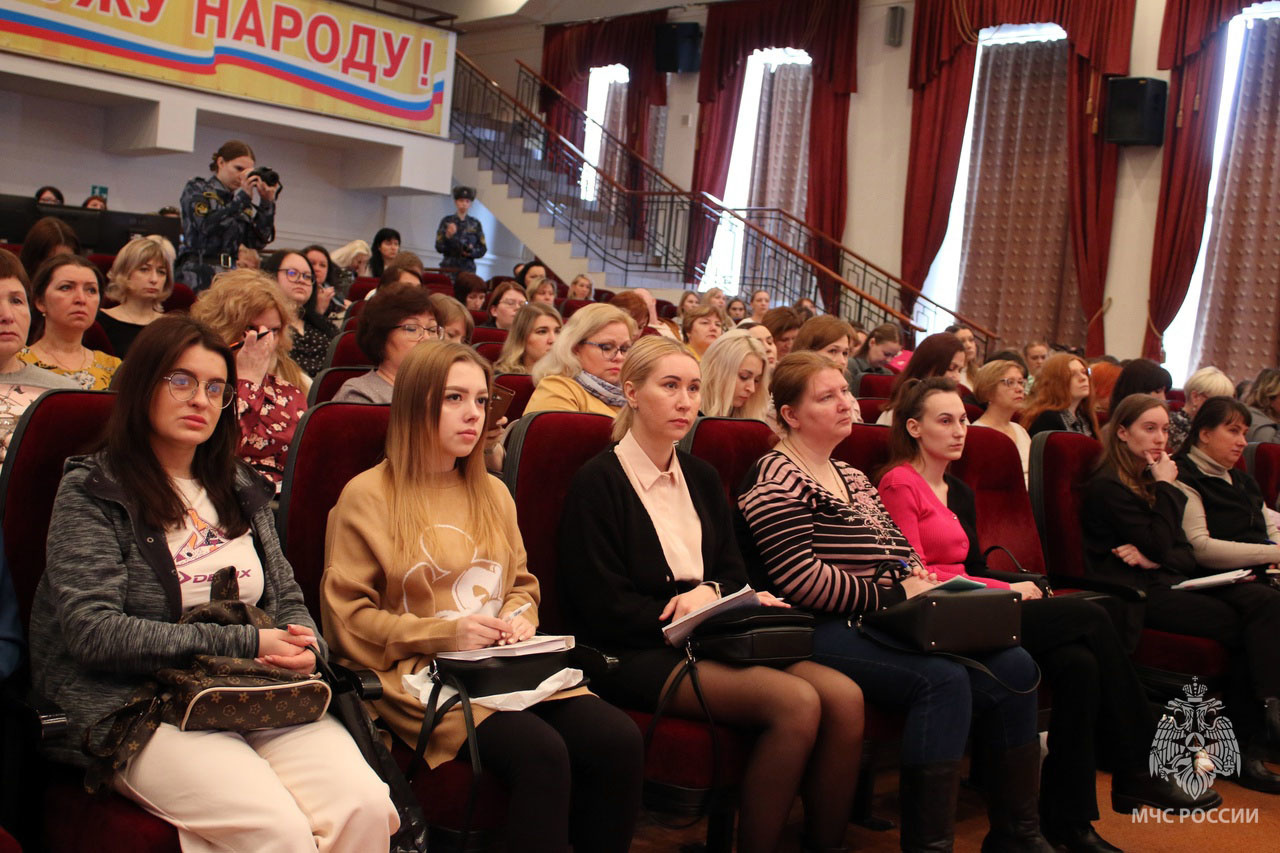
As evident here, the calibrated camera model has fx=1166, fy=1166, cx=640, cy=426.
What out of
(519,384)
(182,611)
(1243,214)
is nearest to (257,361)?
(519,384)

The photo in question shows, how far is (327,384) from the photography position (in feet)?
10.9

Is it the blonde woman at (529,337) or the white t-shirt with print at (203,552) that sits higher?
the blonde woman at (529,337)

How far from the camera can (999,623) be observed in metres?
2.57

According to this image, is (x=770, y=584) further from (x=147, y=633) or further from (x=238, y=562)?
(x=147, y=633)

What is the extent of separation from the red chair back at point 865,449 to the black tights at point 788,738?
0.91 meters

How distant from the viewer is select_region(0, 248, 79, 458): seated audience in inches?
93.7

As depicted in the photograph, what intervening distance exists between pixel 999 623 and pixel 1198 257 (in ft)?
27.0

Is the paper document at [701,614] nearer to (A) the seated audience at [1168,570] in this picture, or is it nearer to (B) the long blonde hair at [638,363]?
(B) the long blonde hair at [638,363]

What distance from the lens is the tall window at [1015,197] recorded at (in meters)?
10.3

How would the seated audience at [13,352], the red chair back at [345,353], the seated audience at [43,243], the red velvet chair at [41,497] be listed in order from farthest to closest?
the seated audience at [43,243]
the red chair back at [345,353]
the seated audience at [13,352]
the red velvet chair at [41,497]

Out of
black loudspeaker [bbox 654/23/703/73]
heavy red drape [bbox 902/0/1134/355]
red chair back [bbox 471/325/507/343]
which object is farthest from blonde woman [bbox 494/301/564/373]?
black loudspeaker [bbox 654/23/703/73]

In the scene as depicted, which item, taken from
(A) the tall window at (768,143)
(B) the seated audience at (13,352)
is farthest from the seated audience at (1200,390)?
(A) the tall window at (768,143)

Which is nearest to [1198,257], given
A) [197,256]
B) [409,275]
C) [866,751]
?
[409,275]

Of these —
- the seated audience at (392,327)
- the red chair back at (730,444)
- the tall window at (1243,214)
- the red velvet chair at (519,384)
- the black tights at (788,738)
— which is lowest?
the black tights at (788,738)
